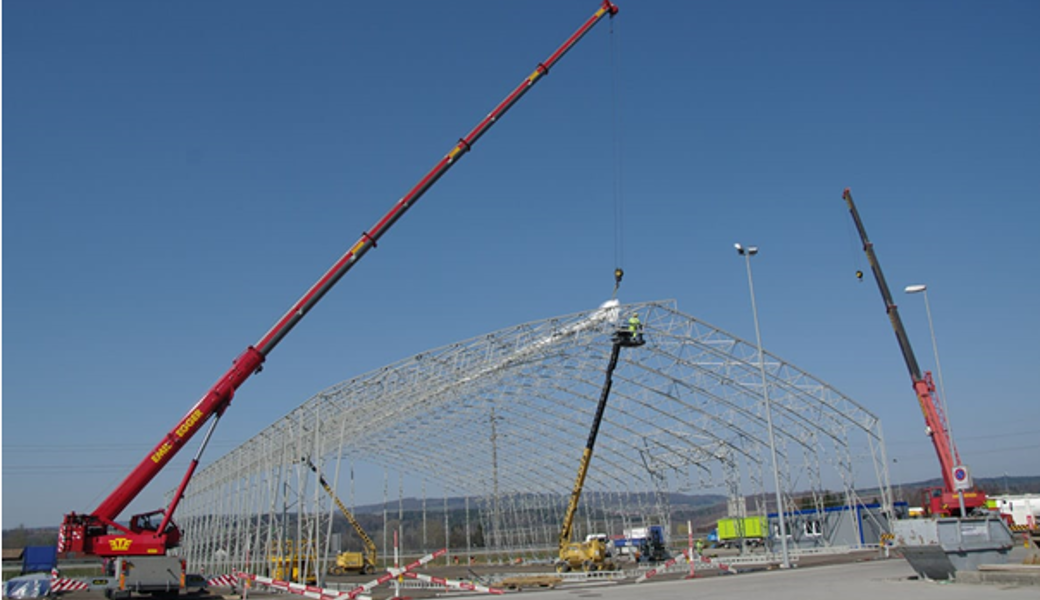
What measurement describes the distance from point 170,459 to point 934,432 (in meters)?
28.3

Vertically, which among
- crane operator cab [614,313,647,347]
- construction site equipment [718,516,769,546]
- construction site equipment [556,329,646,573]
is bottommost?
construction site equipment [718,516,769,546]

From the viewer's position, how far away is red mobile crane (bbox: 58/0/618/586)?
21203 mm

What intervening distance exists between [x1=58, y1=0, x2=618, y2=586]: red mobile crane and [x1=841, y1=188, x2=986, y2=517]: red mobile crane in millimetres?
21145

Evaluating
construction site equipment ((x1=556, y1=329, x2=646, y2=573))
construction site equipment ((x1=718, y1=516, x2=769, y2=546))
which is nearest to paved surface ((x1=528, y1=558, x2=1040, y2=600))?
construction site equipment ((x1=556, y1=329, x2=646, y2=573))

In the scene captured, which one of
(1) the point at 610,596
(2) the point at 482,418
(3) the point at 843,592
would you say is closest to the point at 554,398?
(2) the point at 482,418

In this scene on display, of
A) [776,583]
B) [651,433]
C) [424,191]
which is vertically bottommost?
[776,583]

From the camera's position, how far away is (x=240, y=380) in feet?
73.8

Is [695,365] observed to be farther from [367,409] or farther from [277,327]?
[277,327]

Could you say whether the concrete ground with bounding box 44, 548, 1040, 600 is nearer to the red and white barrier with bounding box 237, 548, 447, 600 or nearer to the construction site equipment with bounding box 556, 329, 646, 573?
the red and white barrier with bounding box 237, 548, 447, 600

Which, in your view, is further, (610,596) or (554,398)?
(554,398)

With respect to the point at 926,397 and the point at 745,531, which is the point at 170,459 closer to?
the point at 926,397

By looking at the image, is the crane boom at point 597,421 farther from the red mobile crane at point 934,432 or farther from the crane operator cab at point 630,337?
the red mobile crane at point 934,432

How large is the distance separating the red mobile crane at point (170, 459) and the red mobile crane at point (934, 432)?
69.4ft

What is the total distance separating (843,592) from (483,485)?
4765cm
